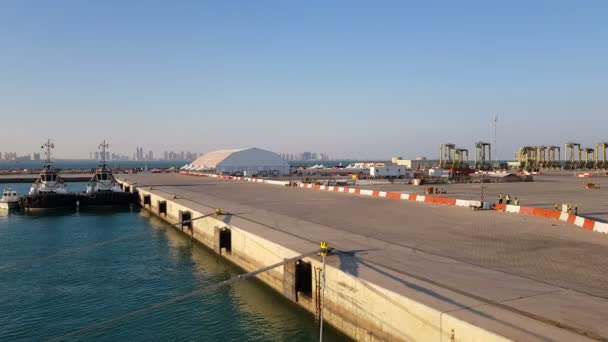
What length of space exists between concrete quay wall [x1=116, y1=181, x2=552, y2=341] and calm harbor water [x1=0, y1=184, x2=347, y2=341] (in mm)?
748

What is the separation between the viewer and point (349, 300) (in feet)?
51.7

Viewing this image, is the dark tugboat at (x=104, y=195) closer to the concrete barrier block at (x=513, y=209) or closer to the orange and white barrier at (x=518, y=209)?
the orange and white barrier at (x=518, y=209)

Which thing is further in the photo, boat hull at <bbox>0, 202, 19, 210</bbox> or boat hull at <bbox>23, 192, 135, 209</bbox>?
boat hull at <bbox>0, 202, 19, 210</bbox>

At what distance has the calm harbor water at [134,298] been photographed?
1759cm

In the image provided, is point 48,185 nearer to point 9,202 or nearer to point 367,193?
point 9,202

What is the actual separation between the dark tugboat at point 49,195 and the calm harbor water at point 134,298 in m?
23.9

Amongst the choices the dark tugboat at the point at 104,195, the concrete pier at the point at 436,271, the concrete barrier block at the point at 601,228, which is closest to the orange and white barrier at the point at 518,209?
the concrete barrier block at the point at 601,228

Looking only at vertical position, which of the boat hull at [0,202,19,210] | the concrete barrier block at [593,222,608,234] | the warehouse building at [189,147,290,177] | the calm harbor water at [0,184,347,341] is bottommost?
the calm harbor water at [0,184,347,341]

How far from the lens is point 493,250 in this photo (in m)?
20.8

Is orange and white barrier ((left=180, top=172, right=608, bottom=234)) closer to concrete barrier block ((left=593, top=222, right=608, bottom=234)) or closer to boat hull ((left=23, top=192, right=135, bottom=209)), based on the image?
concrete barrier block ((left=593, top=222, right=608, bottom=234))

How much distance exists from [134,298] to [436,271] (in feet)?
45.0

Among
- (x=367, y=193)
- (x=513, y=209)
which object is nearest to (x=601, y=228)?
(x=513, y=209)

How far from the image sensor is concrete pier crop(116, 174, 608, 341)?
11625 mm

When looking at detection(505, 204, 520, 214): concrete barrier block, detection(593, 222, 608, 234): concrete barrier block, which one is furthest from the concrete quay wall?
detection(505, 204, 520, 214): concrete barrier block
